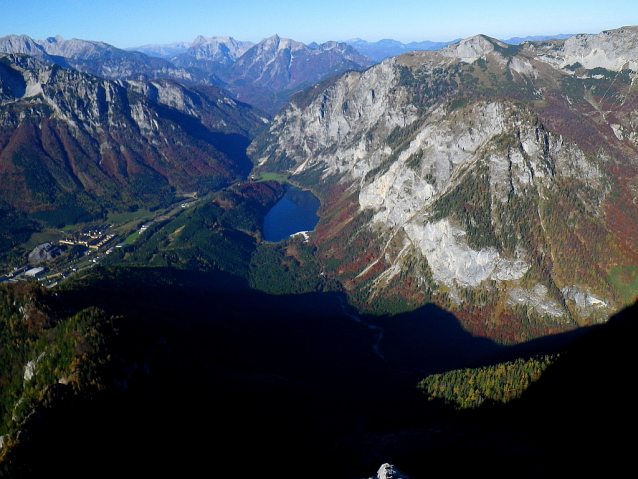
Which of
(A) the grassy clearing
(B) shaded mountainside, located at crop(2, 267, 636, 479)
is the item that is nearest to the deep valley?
(B) shaded mountainside, located at crop(2, 267, 636, 479)

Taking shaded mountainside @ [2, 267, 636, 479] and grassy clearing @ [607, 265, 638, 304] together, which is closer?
shaded mountainside @ [2, 267, 636, 479]

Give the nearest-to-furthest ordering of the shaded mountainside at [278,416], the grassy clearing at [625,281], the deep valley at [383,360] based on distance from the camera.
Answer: the shaded mountainside at [278,416] < the deep valley at [383,360] < the grassy clearing at [625,281]

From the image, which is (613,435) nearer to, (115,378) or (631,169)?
(115,378)

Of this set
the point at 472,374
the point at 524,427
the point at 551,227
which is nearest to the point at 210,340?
the point at 472,374

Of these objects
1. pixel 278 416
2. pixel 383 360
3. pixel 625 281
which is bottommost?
pixel 383 360

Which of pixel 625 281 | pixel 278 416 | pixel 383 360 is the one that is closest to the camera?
pixel 278 416

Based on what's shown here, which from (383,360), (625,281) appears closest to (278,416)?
(383,360)

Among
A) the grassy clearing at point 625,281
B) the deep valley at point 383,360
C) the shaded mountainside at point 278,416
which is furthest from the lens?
the grassy clearing at point 625,281

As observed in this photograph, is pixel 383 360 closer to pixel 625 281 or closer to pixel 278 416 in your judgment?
pixel 278 416

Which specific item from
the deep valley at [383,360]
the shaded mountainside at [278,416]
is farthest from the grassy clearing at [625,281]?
the shaded mountainside at [278,416]

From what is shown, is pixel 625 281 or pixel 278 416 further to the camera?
pixel 625 281

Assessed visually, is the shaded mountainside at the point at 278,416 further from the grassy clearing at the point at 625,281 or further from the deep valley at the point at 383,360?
the grassy clearing at the point at 625,281

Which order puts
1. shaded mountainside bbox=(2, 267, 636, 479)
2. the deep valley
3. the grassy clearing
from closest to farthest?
shaded mountainside bbox=(2, 267, 636, 479)
the deep valley
the grassy clearing

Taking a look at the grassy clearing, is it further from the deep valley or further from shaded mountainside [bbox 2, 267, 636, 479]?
shaded mountainside [bbox 2, 267, 636, 479]
